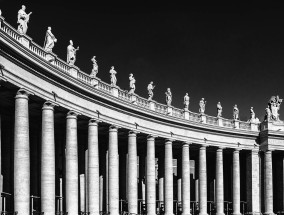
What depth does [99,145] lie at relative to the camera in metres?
103

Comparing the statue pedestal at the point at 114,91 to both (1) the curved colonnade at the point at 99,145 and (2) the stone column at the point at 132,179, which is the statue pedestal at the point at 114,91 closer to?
(1) the curved colonnade at the point at 99,145

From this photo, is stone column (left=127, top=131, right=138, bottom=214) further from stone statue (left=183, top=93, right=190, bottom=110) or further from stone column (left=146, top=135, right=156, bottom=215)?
stone statue (left=183, top=93, right=190, bottom=110)

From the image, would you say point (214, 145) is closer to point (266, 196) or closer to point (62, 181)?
point (266, 196)

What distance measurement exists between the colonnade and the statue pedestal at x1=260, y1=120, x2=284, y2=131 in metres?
6.21

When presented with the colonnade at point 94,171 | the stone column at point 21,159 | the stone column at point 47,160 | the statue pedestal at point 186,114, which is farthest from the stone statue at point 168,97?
the stone column at point 21,159

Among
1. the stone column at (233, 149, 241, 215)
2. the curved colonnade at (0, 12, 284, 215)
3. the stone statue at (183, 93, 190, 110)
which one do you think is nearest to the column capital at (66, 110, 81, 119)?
the curved colonnade at (0, 12, 284, 215)

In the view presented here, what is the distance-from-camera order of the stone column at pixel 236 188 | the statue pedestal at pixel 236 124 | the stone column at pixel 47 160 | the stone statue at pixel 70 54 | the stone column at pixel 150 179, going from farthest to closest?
the statue pedestal at pixel 236 124, the stone column at pixel 236 188, the stone column at pixel 150 179, the stone statue at pixel 70 54, the stone column at pixel 47 160

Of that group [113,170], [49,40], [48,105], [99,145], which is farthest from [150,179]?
[49,40]

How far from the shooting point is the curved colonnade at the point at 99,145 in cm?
6531

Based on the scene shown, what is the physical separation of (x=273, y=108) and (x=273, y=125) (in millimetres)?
5060

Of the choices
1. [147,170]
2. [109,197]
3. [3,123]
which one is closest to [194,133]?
[147,170]

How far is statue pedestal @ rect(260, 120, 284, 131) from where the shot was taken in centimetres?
13212

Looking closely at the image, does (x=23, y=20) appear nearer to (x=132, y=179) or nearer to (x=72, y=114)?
(x=72, y=114)

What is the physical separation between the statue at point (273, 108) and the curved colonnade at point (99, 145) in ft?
13.8
